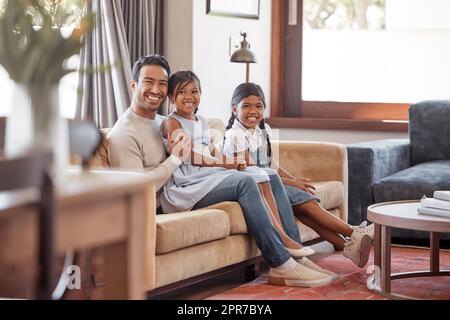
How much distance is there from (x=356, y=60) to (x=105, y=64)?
2.09m

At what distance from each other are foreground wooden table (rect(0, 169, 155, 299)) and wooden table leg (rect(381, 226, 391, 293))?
1910mm

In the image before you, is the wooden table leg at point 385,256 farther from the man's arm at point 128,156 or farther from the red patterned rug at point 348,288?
the man's arm at point 128,156

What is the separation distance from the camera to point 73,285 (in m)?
3.52

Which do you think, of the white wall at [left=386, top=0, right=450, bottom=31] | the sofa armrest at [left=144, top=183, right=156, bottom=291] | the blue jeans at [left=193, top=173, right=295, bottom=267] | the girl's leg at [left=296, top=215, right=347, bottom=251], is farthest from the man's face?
the white wall at [left=386, top=0, right=450, bottom=31]

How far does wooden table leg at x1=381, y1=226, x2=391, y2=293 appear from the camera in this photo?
3.85m

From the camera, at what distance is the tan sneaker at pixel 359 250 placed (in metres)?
4.34

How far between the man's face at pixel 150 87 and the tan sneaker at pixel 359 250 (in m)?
1.13

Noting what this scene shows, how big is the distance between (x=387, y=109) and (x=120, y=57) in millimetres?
2106

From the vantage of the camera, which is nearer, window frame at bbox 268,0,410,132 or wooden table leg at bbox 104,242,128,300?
wooden table leg at bbox 104,242,128,300

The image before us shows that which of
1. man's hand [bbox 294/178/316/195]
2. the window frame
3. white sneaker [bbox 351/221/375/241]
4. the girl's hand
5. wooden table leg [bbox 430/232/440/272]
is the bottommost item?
wooden table leg [bbox 430/232/440/272]

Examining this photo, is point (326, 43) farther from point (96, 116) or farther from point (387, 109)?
point (96, 116)

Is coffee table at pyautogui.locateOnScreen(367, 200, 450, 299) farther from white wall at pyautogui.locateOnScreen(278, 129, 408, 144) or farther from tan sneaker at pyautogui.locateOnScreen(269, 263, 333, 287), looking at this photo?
white wall at pyautogui.locateOnScreen(278, 129, 408, 144)
